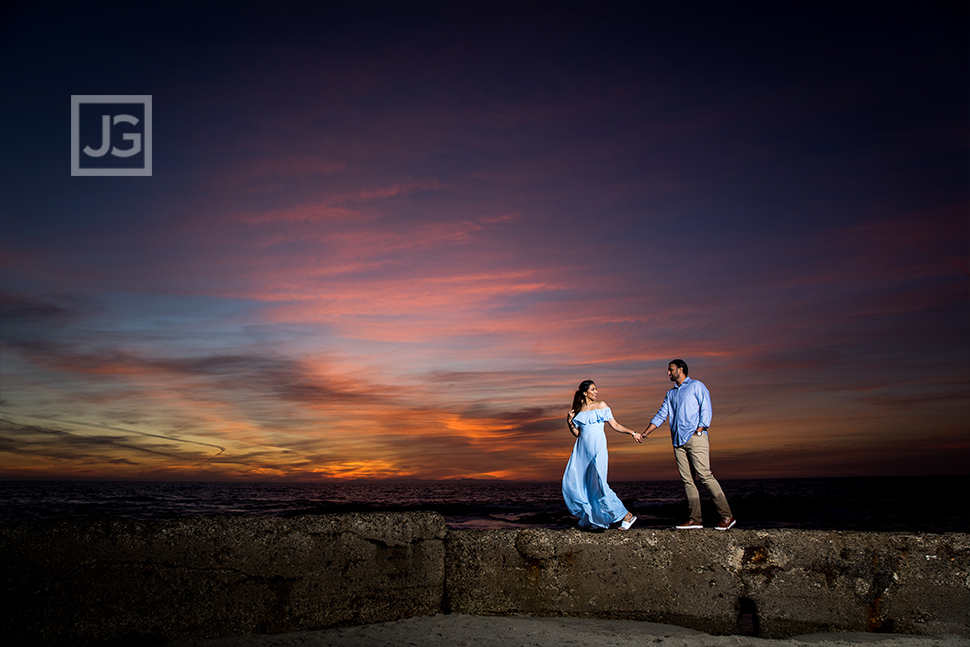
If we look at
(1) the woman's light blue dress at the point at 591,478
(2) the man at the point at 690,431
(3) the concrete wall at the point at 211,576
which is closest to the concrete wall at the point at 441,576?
(3) the concrete wall at the point at 211,576

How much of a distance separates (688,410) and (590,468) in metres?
1.14

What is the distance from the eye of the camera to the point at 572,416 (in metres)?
5.98

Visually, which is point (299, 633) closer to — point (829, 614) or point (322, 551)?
point (322, 551)

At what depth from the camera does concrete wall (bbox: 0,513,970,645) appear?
3686 millimetres

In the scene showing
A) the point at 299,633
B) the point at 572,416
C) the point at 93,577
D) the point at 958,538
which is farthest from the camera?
the point at 572,416

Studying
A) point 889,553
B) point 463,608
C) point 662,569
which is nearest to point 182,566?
point 463,608

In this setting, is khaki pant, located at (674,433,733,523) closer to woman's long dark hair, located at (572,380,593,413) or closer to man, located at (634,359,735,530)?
man, located at (634,359,735,530)

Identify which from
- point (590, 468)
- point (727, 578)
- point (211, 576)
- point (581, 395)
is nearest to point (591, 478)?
point (590, 468)

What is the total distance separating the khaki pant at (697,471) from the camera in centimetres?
546

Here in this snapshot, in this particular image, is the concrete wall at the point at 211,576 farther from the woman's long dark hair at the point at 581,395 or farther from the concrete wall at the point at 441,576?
the woman's long dark hair at the point at 581,395

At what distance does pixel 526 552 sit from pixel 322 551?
4.94ft

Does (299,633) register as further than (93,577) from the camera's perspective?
Yes

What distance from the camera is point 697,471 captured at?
567 cm

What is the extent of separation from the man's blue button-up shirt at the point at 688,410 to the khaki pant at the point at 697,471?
0.28 feet
